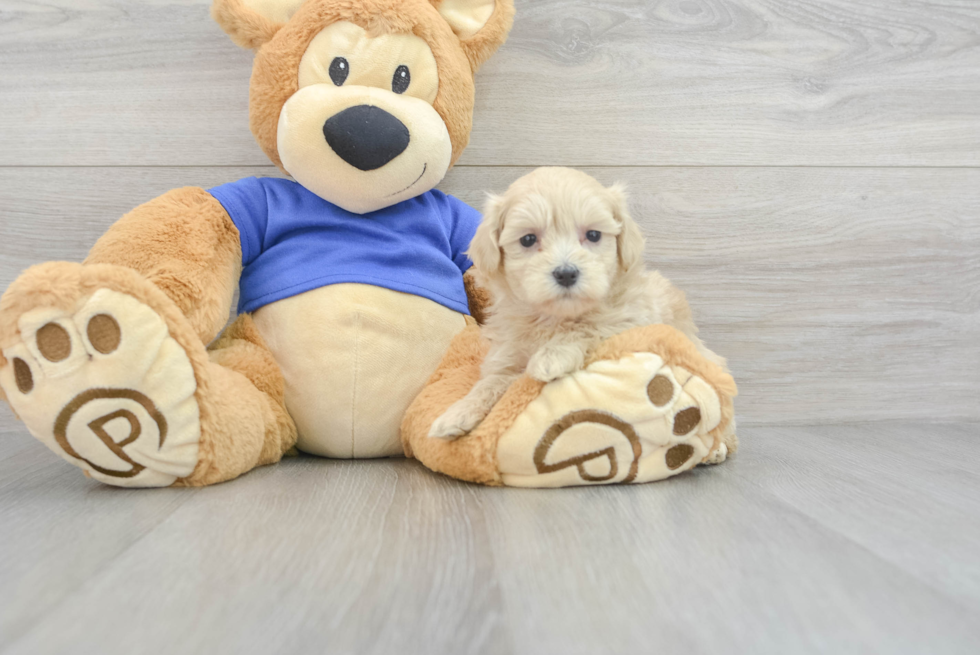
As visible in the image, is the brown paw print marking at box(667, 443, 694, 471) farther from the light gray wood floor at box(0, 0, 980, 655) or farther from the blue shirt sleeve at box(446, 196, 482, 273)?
the blue shirt sleeve at box(446, 196, 482, 273)

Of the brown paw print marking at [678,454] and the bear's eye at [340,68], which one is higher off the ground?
the bear's eye at [340,68]

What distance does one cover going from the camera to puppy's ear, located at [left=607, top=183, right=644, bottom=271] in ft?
3.38

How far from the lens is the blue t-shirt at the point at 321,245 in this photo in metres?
1.20

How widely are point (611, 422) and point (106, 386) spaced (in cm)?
70

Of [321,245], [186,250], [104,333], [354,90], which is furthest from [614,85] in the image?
[104,333]

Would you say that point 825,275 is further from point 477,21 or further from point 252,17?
point 252,17

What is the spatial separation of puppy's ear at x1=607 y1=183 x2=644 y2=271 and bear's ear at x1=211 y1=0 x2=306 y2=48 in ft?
2.16

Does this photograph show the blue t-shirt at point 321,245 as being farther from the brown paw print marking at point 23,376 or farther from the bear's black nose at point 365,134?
the brown paw print marking at point 23,376

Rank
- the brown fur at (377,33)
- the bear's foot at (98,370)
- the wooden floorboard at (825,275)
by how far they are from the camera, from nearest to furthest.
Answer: the bear's foot at (98,370) → the brown fur at (377,33) → the wooden floorboard at (825,275)

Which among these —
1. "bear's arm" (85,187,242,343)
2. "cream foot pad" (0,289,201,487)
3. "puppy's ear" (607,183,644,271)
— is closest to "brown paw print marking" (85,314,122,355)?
"cream foot pad" (0,289,201,487)

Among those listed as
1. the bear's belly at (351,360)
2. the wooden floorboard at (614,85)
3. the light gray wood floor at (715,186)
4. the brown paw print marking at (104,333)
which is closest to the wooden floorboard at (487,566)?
the light gray wood floor at (715,186)

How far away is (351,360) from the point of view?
Result: 116 cm

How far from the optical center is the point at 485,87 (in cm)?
143

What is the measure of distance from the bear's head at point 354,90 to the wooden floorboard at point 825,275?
11.6 inches
